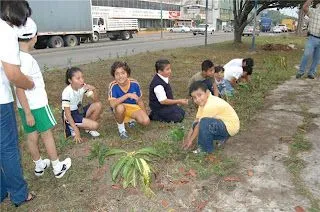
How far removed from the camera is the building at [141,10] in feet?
155

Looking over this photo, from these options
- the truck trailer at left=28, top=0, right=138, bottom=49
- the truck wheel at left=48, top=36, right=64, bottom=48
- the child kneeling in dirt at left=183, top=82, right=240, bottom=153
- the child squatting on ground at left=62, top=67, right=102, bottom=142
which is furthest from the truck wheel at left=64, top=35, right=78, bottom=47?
the child kneeling in dirt at left=183, top=82, right=240, bottom=153

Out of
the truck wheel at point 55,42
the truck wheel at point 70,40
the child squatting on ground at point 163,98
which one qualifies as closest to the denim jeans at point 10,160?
the child squatting on ground at point 163,98

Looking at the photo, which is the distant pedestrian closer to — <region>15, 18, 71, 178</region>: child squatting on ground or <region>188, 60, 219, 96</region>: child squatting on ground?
<region>188, 60, 219, 96</region>: child squatting on ground

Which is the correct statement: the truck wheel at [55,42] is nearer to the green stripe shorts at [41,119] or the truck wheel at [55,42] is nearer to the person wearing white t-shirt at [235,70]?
the person wearing white t-shirt at [235,70]

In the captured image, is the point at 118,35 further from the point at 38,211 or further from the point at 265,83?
the point at 38,211

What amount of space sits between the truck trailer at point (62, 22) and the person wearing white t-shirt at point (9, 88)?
2138 centimetres

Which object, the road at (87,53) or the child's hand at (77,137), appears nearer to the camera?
the child's hand at (77,137)

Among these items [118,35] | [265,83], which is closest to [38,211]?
[265,83]

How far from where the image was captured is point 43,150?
4.71m

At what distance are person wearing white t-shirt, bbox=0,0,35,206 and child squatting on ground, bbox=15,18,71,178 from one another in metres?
0.17

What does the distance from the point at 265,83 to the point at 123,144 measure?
4.91 meters

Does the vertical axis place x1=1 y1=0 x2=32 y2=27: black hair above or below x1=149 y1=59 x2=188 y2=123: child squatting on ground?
above

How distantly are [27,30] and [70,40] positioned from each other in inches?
982

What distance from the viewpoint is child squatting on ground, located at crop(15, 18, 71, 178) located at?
3201 millimetres
